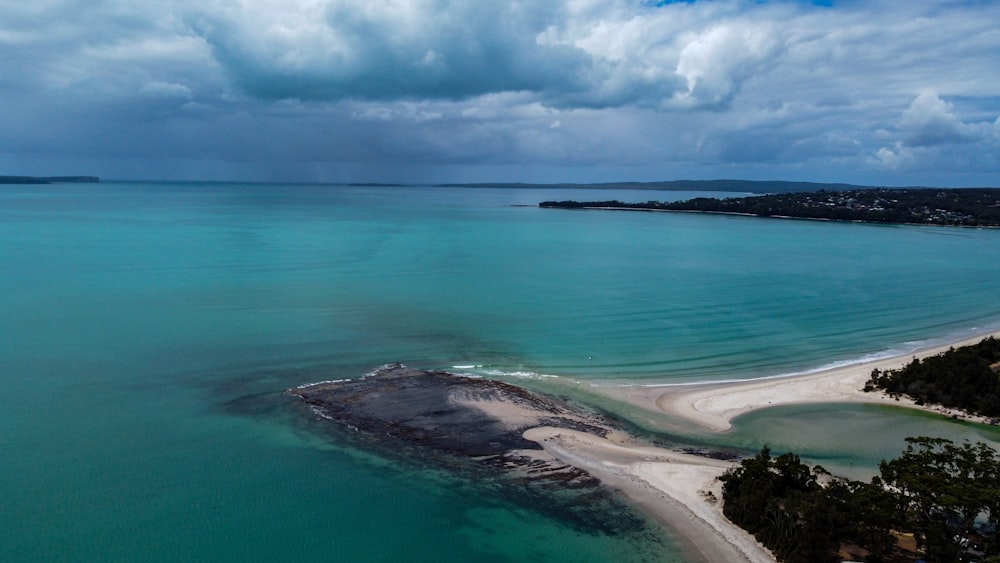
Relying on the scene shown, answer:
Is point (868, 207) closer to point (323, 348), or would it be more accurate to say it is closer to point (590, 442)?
point (323, 348)

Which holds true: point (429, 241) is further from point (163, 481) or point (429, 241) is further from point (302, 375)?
point (163, 481)

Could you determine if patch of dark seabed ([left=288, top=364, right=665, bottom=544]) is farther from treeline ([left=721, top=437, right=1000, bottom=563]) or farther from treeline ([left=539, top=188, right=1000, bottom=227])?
treeline ([left=539, top=188, right=1000, bottom=227])

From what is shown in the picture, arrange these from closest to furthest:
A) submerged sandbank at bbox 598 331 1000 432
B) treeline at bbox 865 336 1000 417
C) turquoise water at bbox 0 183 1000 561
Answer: turquoise water at bbox 0 183 1000 561 → submerged sandbank at bbox 598 331 1000 432 → treeline at bbox 865 336 1000 417

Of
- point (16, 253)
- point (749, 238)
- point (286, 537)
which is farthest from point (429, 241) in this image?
point (286, 537)

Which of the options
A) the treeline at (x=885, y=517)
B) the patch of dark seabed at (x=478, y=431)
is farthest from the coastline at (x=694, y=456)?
the treeline at (x=885, y=517)

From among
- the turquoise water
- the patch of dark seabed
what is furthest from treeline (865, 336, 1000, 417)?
the patch of dark seabed

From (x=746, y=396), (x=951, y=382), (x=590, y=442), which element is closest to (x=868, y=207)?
(x=951, y=382)

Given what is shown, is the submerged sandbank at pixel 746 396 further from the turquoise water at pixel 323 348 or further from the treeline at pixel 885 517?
the treeline at pixel 885 517
